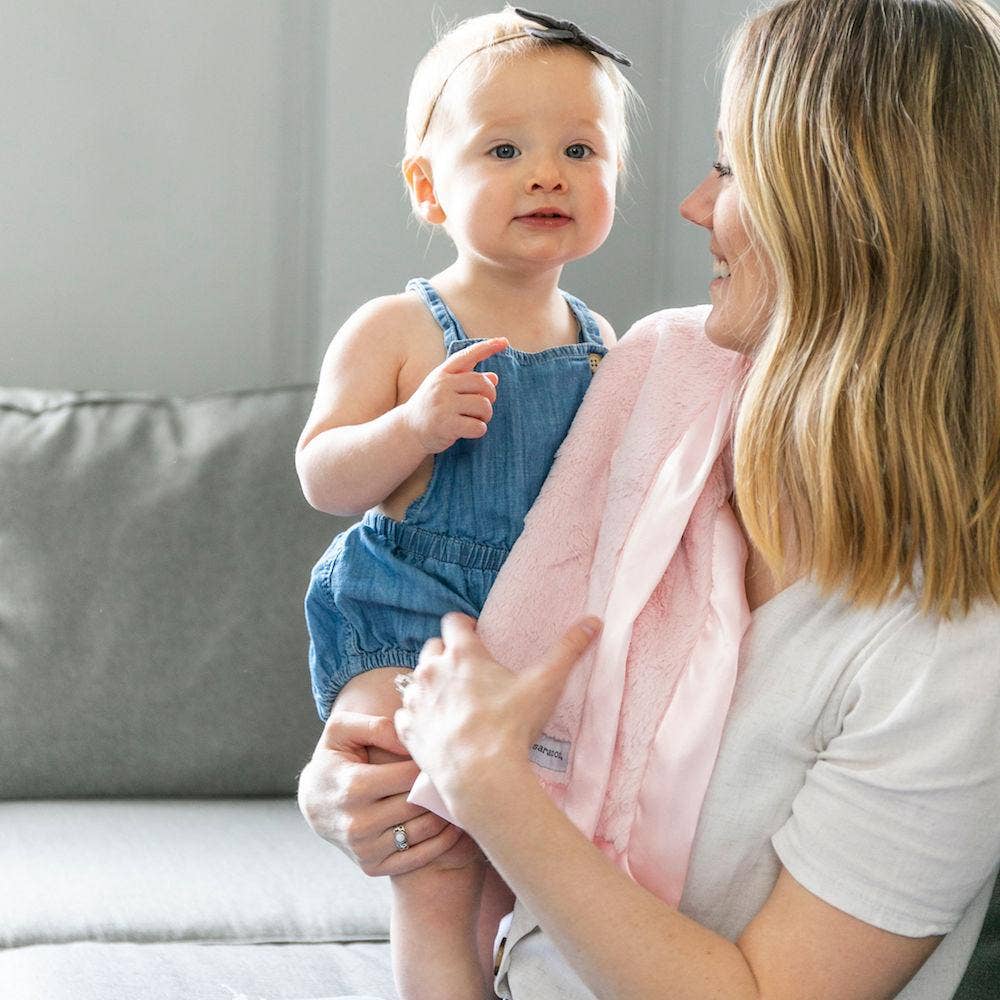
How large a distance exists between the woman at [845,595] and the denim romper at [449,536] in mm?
185

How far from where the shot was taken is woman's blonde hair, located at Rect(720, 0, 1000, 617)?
107 centimetres

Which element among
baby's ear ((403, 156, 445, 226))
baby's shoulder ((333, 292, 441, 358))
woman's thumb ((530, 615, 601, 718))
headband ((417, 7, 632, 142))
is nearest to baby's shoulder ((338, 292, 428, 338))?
baby's shoulder ((333, 292, 441, 358))

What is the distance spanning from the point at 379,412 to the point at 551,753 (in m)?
0.37

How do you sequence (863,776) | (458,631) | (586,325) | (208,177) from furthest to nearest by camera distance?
(208,177) < (586,325) < (458,631) < (863,776)

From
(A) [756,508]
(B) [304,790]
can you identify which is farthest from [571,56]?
(B) [304,790]

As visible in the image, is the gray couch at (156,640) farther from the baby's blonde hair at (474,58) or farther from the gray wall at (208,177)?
the baby's blonde hair at (474,58)

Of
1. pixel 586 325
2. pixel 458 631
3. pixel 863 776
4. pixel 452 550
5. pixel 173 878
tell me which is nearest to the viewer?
pixel 863 776

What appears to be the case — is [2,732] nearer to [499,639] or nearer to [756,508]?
[499,639]

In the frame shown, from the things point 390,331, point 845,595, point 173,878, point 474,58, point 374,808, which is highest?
point 474,58

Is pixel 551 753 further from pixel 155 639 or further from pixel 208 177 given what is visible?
pixel 208 177

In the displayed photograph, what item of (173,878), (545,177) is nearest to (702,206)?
(545,177)

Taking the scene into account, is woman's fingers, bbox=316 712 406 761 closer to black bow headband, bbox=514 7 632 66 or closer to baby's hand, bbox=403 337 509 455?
baby's hand, bbox=403 337 509 455

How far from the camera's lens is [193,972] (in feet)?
5.02

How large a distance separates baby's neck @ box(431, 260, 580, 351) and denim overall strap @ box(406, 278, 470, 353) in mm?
12
